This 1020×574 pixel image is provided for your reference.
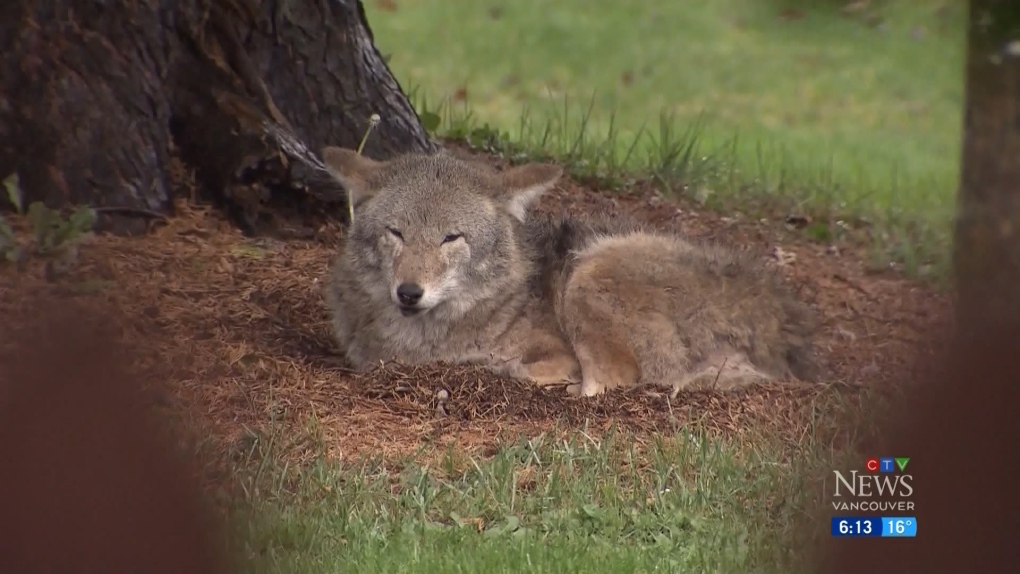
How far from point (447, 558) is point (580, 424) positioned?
1471 mm

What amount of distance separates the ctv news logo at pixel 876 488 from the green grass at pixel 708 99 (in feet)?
15.2

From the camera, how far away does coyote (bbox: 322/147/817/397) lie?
20.3 ft

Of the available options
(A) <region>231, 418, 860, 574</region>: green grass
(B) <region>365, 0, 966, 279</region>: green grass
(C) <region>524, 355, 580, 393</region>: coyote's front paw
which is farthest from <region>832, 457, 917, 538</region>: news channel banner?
(B) <region>365, 0, 966, 279</region>: green grass

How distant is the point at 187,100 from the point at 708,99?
8.96 meters

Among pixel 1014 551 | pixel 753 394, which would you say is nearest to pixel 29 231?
pixel 753 394

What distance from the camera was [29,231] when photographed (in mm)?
6562

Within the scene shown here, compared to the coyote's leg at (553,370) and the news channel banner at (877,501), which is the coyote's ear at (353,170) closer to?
the coyote's leg at (553,370)

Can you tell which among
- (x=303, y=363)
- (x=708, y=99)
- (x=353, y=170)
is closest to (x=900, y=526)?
(x=303, y=363)

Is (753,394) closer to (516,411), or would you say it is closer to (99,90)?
(516,411)

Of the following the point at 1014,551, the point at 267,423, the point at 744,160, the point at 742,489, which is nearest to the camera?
the point at 1014,551

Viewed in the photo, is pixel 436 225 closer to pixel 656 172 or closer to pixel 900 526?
pixel 900 526

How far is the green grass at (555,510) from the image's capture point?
14.2 ft

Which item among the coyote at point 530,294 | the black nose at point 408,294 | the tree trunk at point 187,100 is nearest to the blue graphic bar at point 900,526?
the coyote at point 530,294

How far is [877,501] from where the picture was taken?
4.01 metres
